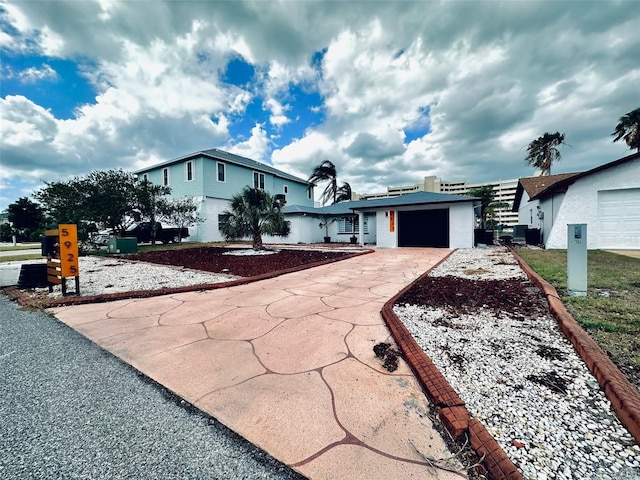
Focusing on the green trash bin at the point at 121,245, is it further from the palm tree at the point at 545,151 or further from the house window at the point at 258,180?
the palm tree at the point at 545,151

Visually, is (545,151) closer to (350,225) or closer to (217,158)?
(350,225)

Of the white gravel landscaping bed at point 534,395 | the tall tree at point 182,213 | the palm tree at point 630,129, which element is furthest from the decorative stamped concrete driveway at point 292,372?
the palm tree at point 630,129

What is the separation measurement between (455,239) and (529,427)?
1380 cm

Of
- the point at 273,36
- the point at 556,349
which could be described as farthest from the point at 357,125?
the point at 556,349

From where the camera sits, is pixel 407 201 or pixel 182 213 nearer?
pixel 407 201

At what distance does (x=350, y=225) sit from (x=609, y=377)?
60.4ft

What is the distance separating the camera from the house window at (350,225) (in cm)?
1936

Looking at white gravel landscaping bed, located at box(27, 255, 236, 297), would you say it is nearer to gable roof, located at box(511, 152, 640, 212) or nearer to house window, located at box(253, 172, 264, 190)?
gable roof, located at box(511, 152, 640, 212)

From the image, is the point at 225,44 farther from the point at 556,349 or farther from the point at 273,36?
the point at 556,349

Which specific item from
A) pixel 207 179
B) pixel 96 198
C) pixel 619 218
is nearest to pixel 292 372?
pixel 619 218

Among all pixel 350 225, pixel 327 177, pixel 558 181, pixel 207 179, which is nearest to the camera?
pixel 558 181

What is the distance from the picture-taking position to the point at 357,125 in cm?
1630

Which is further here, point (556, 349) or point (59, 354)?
point (59, 354)

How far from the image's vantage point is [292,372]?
7.02ft
